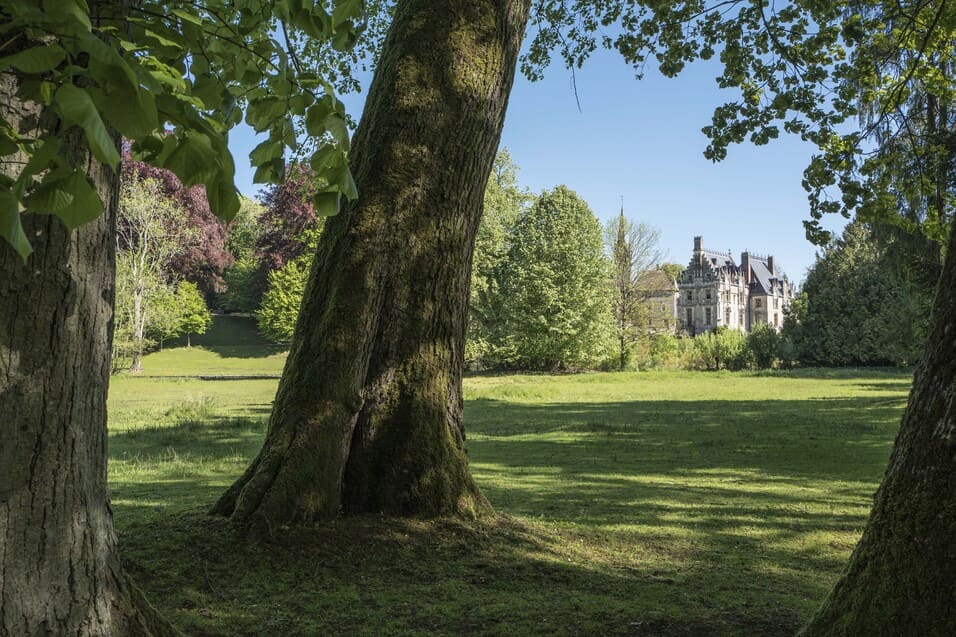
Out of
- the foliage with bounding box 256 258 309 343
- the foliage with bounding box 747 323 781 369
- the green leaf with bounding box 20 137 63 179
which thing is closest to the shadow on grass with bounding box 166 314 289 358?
the foliage with bounding box 256 258 309 343

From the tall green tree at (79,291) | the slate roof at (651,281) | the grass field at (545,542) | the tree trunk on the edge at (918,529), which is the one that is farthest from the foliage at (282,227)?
the tree trunk on the edge at (918,529)

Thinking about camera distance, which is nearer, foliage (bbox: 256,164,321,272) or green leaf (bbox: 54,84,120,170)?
green leaf (bbox: 54,84,120,170)

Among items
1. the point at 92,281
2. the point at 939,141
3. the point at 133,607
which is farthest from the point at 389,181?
the point at 939,141

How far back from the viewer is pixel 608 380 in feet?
126

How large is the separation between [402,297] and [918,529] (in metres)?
3.77

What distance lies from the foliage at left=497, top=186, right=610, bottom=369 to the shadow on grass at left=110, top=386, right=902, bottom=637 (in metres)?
34.6

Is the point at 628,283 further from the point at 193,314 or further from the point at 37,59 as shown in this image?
the point at 37,59

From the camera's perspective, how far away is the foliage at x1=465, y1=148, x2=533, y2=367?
153 feet

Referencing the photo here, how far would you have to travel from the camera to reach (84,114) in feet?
4.99

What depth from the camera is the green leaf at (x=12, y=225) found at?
5.21 feet

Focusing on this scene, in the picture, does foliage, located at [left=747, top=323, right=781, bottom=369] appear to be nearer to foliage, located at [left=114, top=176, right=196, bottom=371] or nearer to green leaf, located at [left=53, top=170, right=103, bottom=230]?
foliage, located at [left=114, top=176, right=196, bottom=371]

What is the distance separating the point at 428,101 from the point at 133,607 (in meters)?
4.08

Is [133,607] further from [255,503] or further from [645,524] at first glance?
[645,524]

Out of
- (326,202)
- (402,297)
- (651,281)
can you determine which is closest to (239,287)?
(651,281)
